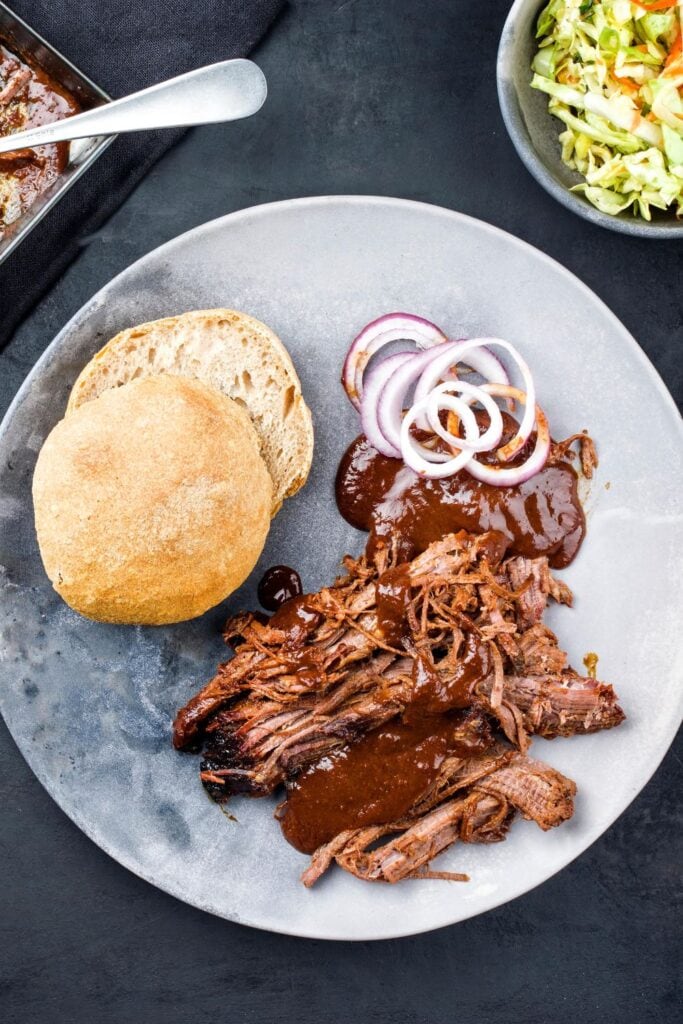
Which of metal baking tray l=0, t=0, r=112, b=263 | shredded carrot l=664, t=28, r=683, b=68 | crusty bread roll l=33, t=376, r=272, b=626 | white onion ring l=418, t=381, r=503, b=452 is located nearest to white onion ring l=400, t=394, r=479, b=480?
white onion ring l=418, t=381, r=503, b=452

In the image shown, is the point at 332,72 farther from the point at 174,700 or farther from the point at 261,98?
the point at 174,700

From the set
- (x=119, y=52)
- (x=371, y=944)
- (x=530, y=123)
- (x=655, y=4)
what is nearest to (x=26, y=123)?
(x=119, y=52)

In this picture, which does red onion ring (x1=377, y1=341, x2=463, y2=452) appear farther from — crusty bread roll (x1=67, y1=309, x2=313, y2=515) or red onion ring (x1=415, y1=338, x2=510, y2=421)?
crusty bread roll (x1=67, y1=309, x2=313, y2=515)

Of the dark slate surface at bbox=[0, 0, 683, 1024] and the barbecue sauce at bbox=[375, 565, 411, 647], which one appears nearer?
the barbecue sauce at bbox=[375, 565, 411, 647]

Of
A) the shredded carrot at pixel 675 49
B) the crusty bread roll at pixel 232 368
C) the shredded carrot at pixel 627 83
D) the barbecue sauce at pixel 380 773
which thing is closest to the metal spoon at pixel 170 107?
the crusty bread roll at pixel 232 368

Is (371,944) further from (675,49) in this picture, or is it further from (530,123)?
(675,49)
